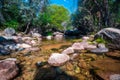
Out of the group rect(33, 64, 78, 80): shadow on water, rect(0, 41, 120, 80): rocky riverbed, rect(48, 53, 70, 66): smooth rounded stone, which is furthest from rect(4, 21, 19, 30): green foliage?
rect(33, 64, 78, 80): shadow on water

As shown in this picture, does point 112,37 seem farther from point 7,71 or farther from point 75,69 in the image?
point 7,71

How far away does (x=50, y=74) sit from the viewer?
4953mm

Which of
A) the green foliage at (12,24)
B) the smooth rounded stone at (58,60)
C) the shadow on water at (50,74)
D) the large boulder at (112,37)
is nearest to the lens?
the shadow on water at (50,74)

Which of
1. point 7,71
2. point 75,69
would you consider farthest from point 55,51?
point 7,71

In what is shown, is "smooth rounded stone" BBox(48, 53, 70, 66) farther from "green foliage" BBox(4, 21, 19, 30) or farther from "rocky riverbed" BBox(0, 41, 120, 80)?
"green foliage" BBox(4, 21, 19, 30)

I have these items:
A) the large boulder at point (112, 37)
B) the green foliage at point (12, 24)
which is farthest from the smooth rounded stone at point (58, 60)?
the green foliage at point (12, 24)

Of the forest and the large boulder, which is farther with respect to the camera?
the large boulder

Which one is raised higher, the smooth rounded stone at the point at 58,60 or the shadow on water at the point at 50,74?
the smooth rounded stone at the point at 58,60

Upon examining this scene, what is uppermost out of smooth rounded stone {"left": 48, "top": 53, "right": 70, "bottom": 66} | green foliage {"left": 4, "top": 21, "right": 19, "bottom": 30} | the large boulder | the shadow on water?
green foliage {"left": 4, "top": 21, "right": 19, "bottom": 30}

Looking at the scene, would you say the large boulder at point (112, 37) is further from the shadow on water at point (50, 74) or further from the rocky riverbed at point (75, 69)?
the shadow on water at point (50, 74)

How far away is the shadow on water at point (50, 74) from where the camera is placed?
471cm

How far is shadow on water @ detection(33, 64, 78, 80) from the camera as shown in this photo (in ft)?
15.5

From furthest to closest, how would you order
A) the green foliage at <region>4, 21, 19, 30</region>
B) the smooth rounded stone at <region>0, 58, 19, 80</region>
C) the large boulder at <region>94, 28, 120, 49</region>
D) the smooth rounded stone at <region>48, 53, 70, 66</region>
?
the green foliage at <region>4, 21, 19, 30</region>
the large boulder at <region>94, 28, 120, 49</region>
the smooth rounded stone at <region>48, 53, 70, 66</region>
the smooth rounded stone at <region>0, 58, 19, 80</region>

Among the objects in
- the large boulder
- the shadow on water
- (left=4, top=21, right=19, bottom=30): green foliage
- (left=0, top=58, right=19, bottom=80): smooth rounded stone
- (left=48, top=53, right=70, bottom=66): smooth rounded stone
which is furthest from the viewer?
(left=4, top=21, right=19, bottom=30): green foliage
